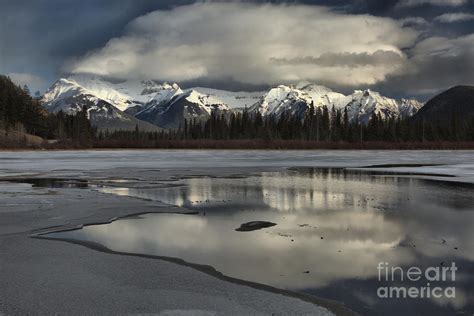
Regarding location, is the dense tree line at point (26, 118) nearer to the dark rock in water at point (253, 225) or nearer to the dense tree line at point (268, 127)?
the dense tree line at point (268, 127)

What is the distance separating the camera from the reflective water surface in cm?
743

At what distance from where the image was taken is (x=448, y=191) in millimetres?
20172

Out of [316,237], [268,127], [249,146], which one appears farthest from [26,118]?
[316,237]

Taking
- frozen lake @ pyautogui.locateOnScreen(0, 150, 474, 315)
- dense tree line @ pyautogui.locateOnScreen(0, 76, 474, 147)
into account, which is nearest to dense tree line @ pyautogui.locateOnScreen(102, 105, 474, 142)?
dense tree line @ pyautogui.locateOnScreen(0, 76, 474, 147)

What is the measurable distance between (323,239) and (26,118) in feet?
458

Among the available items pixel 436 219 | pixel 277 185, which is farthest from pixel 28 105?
pixel 436 219

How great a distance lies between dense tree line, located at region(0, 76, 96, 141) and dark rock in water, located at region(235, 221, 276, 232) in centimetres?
A: 10660

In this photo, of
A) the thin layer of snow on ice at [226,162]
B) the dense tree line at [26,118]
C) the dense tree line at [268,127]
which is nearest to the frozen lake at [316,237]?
the thin layer of snow on ice at [226,162]

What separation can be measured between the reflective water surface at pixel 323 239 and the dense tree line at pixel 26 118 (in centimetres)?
10482

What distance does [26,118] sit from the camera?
133875 mm

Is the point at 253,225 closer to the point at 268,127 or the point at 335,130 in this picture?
the point at 268,127

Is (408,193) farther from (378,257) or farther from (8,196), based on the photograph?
(8,196)

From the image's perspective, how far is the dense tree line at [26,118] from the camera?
123562 millimetres

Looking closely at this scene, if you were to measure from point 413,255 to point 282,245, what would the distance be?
2722mm
